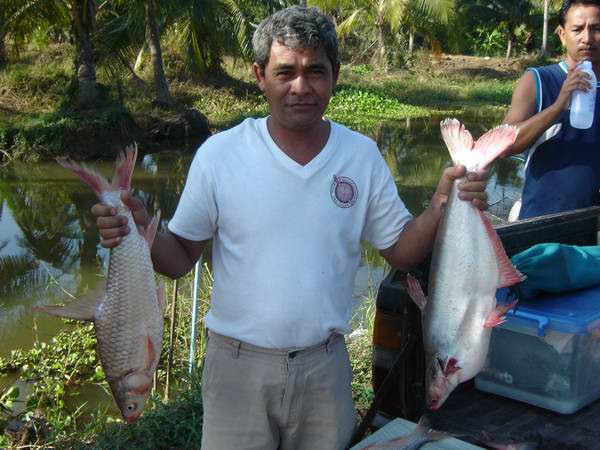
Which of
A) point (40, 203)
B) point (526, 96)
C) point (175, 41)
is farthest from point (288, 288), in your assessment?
point (175, 41)

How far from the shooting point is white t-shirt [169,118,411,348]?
7.00 ft

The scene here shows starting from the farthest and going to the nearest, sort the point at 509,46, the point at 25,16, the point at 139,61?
the point at 509,46
the point at 139,61
the point at 25,16

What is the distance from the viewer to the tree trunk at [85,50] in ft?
49.6

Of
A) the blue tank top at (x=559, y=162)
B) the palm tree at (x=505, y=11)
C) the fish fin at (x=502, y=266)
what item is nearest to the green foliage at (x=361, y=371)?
the blue tank top at (x=559, y=162)

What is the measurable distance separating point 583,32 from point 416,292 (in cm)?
161

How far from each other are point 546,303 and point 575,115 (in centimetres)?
96

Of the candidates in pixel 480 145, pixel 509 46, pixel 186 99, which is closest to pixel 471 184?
pixel 480 145

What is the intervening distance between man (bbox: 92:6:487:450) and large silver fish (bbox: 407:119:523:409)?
7cm

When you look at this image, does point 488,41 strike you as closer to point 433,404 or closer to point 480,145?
point 480,145

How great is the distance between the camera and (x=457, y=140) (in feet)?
7.15

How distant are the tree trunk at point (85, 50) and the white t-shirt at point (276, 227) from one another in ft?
47.2

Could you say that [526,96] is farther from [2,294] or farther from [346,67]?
Result: [346,67]

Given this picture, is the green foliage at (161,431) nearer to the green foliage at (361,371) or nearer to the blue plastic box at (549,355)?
the green foliage at (361,371)

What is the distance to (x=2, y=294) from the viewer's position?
7.36 m
